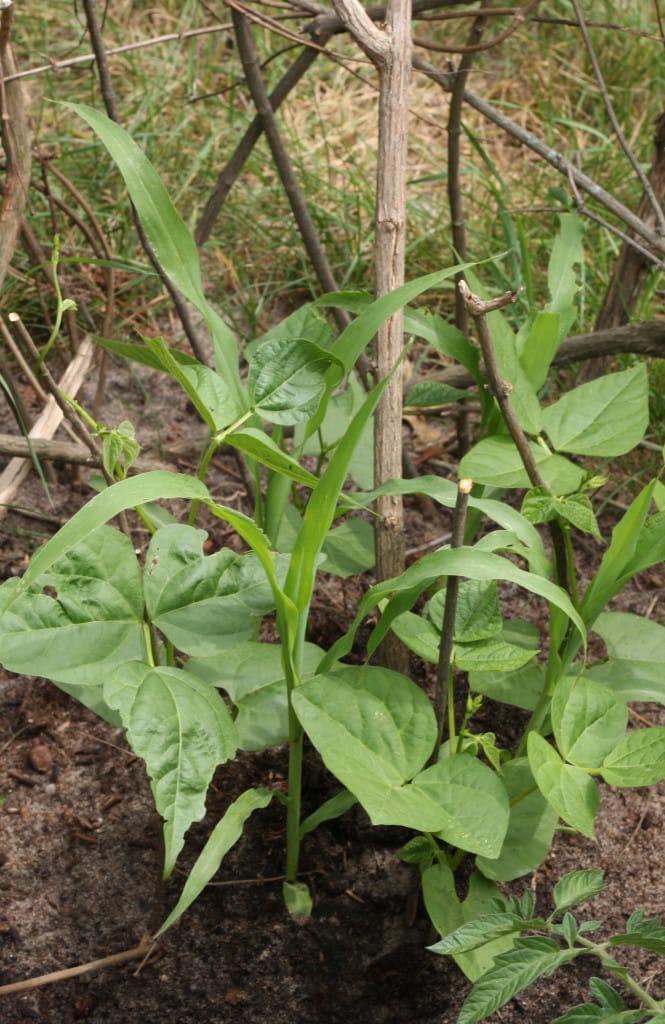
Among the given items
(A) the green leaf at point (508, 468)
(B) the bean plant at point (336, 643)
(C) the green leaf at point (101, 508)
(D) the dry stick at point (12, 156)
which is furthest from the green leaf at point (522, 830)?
(D) the dry stick at point (12, 156)

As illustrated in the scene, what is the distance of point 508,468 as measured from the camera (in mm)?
1321

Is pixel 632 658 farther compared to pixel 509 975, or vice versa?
pixel 632 658

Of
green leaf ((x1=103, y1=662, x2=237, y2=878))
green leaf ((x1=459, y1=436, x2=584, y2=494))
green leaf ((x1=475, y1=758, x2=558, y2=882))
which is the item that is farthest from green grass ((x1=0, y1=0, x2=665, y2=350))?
green leaf ((x1=103, y1=662, x2=237, y2=878))

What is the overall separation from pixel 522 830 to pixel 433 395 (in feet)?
2.14

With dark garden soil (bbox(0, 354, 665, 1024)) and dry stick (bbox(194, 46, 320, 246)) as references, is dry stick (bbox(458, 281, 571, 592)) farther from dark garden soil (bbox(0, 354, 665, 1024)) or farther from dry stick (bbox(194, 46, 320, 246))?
dry stick (bbox(194, 46, 320, 246))

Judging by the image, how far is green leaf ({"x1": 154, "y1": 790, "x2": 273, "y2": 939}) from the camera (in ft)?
3.63

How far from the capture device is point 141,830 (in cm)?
144

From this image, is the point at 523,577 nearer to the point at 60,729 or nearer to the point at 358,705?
the point at 358,705

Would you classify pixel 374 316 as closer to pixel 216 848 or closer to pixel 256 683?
pixel 256 683

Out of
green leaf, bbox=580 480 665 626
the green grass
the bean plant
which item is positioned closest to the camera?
the bean plant

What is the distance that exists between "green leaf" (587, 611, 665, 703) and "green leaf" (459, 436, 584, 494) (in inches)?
7.7

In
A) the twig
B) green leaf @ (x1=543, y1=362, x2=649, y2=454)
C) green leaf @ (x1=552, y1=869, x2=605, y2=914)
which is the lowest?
green leaf @ (x1=552, y1=869, x2=605, y2=914)

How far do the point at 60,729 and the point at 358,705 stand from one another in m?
0.61

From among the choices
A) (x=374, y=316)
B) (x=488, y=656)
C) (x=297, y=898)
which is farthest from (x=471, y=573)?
(x=297, y=898)
